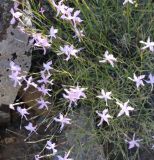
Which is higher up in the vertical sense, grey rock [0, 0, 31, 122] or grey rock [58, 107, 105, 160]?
grey rock [0, 0, 31, 122]

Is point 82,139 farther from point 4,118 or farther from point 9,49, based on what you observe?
point 9,49

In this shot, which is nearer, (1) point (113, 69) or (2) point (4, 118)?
(1) point (113, 69)

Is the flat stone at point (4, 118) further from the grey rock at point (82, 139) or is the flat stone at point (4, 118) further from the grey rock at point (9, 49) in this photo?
the grey rock at point (82, 139)

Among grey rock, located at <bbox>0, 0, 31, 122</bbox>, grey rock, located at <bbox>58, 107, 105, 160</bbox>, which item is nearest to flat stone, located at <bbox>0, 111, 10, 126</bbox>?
grey rock, located at <bbox>0, 0, 31, 122</bbox>

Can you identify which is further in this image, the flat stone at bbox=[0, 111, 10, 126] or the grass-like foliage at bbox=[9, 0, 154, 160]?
the flat stone at bbox=[0, 111, 10, 126]

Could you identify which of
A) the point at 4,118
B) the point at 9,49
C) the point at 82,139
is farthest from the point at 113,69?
the point at 4,118

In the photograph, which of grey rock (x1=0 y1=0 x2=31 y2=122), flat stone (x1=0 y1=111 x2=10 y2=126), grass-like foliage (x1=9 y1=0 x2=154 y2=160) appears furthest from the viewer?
flat stone (x1=0 y1=111 x2=10 y2=126)

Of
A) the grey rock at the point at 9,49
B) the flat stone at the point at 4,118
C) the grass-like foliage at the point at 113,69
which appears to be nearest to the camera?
the grass-like foliage at the point at 113,69

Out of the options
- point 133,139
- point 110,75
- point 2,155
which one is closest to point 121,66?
point 110,75

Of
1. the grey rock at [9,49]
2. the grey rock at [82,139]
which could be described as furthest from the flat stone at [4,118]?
the grey rock at [82,139]

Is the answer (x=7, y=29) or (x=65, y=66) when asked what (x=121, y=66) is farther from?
(x=7, y=29)

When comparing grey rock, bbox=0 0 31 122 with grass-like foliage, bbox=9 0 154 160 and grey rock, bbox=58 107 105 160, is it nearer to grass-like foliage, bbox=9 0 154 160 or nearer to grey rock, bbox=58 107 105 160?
grass-like foliage, bbox=9 0 154 160
